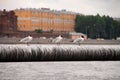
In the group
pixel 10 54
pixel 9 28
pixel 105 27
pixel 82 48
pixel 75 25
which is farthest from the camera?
pixel 75 25

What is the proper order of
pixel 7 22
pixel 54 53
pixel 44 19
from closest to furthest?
pixel 54 53, pixel 7 22, pixel 44 19

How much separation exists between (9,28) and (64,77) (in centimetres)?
7545

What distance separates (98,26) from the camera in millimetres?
103000

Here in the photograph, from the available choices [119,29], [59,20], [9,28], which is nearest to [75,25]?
[59,20]

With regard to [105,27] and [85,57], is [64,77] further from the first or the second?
[105,27]

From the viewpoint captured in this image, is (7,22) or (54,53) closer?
(54,53)

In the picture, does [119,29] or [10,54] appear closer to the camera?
[10,54]

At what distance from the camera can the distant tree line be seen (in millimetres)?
101188

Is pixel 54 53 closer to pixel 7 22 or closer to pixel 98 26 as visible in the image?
pixel 7 22

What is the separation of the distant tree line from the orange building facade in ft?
17.1

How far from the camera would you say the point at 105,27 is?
4099 inches

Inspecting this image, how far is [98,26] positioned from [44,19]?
18897 mm

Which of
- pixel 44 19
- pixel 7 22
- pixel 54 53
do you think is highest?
pixel 44 19

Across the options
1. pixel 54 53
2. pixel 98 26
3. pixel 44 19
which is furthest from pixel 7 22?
pixel 54 53
